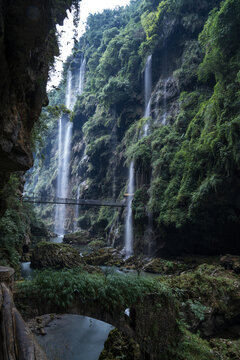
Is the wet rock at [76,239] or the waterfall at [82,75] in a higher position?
the waterfall at [82,75]

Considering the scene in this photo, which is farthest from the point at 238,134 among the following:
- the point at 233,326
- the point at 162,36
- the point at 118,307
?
the point at 162,36

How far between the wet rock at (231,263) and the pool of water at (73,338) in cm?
645

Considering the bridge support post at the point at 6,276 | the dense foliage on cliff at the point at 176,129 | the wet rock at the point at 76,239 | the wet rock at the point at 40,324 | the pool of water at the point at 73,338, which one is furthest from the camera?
the wet rock at the point at 76,239

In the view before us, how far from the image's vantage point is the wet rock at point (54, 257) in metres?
11.7

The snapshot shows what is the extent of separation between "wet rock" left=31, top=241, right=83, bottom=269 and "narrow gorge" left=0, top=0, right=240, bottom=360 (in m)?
0.06

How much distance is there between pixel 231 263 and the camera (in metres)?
11.1

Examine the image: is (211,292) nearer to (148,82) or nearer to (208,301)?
(208,301)

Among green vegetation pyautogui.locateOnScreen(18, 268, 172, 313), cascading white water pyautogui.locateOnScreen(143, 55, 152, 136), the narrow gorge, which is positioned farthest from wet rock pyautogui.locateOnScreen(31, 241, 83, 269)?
cascading white water pyautogui.locateOnScreen(143, 55, 152, 136)

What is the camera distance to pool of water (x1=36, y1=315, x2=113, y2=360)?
19.5ft

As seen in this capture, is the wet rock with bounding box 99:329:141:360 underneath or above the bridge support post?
underneath

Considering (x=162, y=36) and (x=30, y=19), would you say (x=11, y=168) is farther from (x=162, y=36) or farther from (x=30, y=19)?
(x=162, y=36)

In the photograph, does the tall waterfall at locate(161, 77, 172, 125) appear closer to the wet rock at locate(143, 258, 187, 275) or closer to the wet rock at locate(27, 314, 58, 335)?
the wet rock at locate(143, 258, 187, 275)

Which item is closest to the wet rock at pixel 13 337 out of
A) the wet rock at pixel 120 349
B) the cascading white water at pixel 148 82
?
the wet rock at pixel 120 349

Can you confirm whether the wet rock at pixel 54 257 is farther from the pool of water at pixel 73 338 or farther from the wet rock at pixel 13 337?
the wet rock at pixel 13 337
